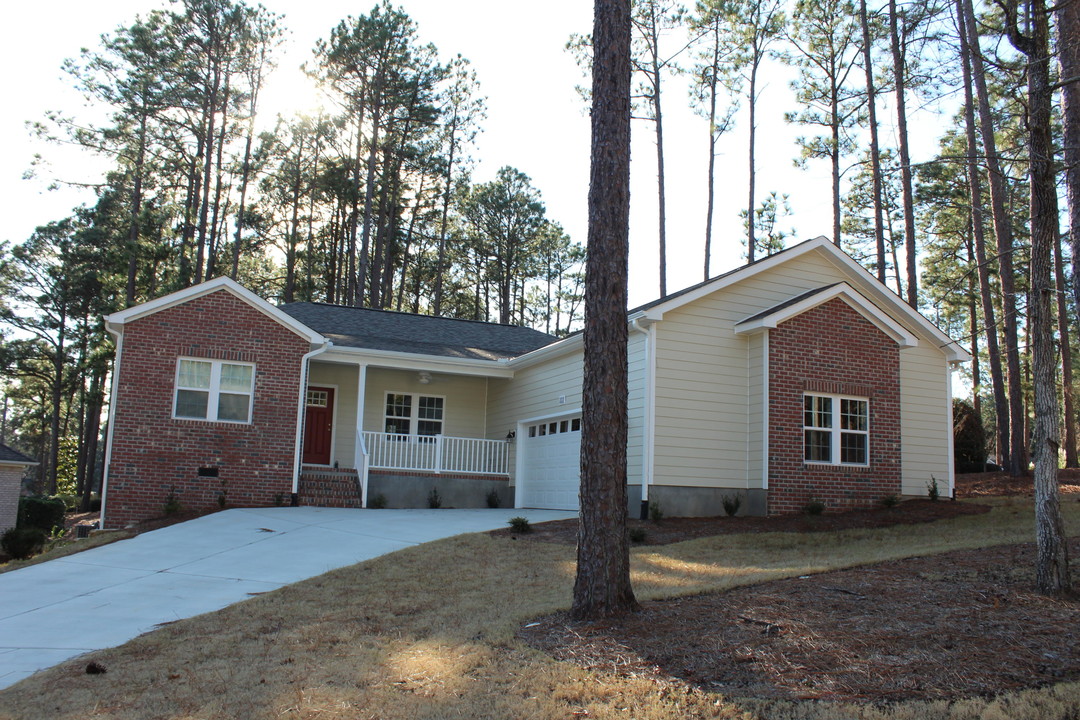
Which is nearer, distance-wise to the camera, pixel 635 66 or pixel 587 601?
pixel 587 601

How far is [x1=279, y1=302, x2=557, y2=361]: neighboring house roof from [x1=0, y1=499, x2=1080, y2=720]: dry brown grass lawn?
9.47 metres

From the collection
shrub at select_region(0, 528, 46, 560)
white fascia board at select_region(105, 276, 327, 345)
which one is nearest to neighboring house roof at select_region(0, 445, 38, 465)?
shrub at select_region(0, 528, 46, 560)

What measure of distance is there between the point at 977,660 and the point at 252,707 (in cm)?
414

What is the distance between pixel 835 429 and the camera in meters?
14.3

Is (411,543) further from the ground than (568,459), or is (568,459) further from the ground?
(568,459)

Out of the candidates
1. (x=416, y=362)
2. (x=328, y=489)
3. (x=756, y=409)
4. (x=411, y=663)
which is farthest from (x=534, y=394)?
(x=411, y=663)

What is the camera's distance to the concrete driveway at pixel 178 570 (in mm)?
6770

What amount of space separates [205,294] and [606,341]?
10.9 m

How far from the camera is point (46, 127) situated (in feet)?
95.4

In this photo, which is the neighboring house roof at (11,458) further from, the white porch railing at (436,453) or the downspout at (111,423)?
the white porch railing at (436,453)

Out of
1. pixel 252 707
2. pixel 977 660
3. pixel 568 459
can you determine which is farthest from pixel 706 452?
pixel 252 707

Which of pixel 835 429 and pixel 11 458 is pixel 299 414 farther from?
pixel 11 458

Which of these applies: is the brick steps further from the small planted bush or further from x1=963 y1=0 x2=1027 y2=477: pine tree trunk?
x1=963 y1=0 x2=1027 y2=477: pine tree trunk

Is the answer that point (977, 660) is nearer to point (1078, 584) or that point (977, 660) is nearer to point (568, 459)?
point (1078, 584)
